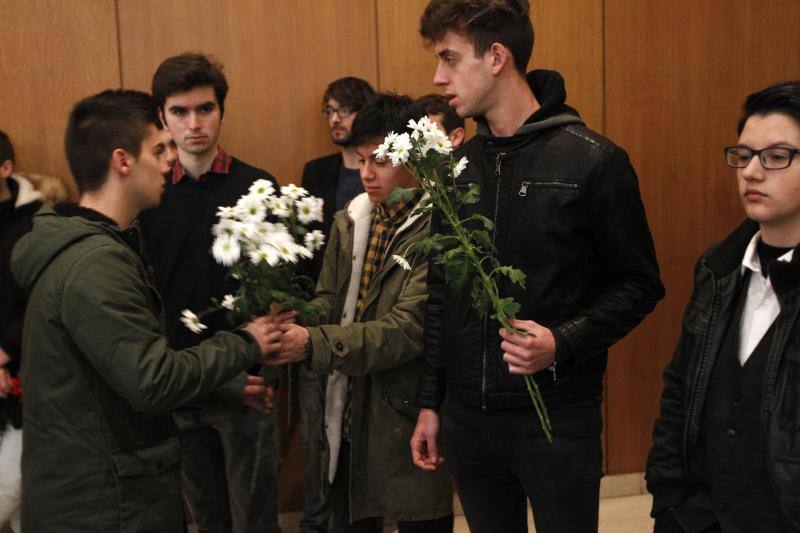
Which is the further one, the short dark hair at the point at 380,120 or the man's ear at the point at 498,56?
the short dark hair at the point at 380,120

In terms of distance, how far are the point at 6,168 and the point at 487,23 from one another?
2224 millimetres

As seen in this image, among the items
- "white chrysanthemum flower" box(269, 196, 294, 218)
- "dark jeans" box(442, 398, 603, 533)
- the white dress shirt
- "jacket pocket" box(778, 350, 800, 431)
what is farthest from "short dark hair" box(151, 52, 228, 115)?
"jacket pocket" box(778, 350, 800, 431)

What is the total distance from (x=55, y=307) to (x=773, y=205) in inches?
62.1

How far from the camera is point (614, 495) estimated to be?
14.5 feet

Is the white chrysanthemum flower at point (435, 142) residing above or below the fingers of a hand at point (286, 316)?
above

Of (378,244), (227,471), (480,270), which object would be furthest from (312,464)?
(480,270)

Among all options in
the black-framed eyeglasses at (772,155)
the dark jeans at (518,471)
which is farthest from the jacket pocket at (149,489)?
the black-framed eyeglasses at (772,155)

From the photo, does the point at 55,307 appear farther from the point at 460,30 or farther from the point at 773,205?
the point at 773,205

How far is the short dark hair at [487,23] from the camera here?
2.23m

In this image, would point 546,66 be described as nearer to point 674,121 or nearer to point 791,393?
point 674,121

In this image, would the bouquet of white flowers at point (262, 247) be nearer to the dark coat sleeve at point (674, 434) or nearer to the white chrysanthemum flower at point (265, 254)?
the white chrysanthemum flower at point (265, 254)

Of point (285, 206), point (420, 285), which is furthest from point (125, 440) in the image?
point (420, 285)

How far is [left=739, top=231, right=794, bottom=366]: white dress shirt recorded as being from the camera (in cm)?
186

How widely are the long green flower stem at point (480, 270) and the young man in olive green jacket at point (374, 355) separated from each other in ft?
2.17
